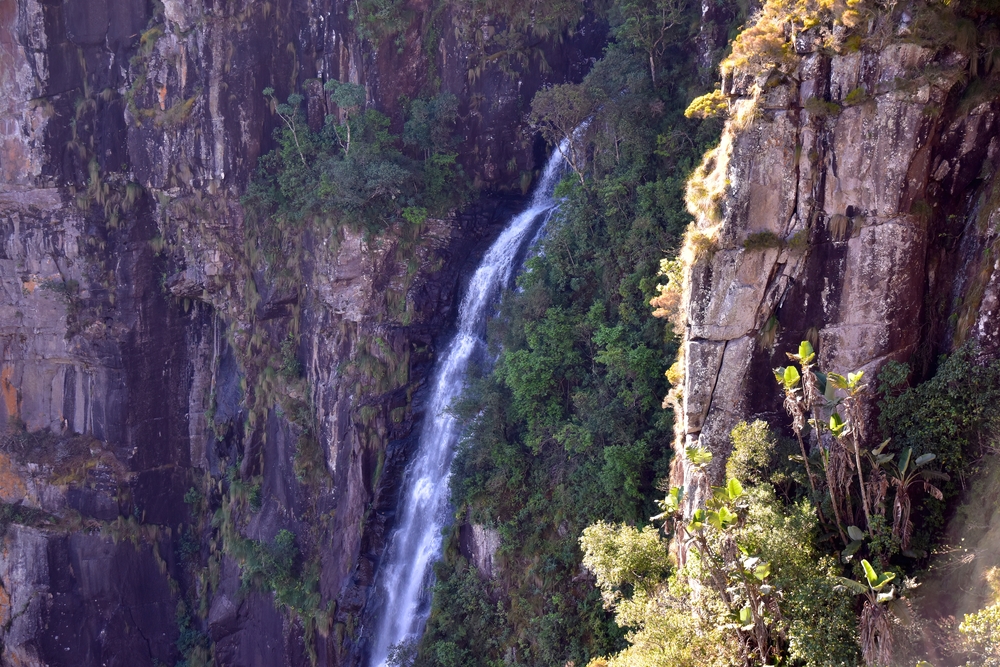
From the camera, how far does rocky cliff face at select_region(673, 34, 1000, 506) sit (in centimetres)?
1204

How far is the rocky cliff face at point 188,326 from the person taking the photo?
25.3 meters

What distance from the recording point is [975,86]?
12.0m

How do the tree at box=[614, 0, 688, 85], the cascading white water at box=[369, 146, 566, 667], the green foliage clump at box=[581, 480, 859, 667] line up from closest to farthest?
the green foliage clump at box=[581, 480, 859, 667] < the tree at box=[614, 0, 688, 85] < the cascading white water at box=[369, 146, 566, 667]

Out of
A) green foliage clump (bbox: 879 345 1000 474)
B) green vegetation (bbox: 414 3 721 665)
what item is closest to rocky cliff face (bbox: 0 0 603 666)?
green vegetation (bbox: 414 3 721 665)

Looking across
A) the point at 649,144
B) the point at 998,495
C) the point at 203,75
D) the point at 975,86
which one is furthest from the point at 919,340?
the point at 203,75

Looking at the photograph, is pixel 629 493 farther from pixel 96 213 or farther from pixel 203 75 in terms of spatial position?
pixel 96 213

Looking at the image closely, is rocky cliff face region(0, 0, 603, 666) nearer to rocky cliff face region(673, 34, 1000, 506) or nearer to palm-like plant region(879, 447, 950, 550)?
rocky cliff face region(673, 34, 1000, 506)

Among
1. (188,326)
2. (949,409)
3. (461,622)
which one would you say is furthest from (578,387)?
(188,326)

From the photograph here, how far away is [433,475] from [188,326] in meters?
13.1

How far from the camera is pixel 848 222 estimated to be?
12.5 meters

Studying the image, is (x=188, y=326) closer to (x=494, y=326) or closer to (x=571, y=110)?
(x=494, y=326)

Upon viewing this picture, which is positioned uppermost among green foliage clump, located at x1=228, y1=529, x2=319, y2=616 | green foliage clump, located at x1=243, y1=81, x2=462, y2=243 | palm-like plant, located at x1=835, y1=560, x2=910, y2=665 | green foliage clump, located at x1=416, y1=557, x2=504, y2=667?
green foliage clump, located at x1=243, y1=81, x2=462, y2=243

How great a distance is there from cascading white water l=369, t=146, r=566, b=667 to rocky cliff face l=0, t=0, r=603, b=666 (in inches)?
31.2

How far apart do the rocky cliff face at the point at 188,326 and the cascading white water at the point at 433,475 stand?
0.79 m
